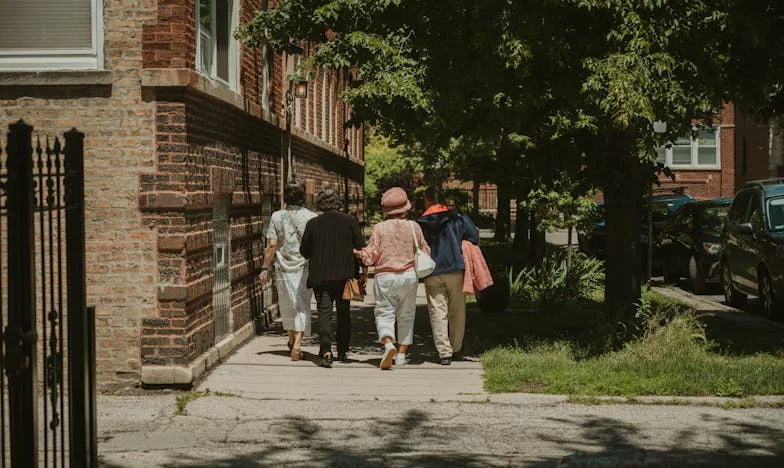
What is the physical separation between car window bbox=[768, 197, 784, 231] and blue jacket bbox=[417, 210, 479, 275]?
5.56 metres

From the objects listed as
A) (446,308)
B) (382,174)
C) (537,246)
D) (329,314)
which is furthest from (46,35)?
(382,174)

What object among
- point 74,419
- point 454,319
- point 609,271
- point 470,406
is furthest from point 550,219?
point 74,419

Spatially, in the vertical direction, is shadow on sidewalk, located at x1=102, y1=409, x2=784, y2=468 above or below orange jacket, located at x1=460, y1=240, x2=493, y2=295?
below

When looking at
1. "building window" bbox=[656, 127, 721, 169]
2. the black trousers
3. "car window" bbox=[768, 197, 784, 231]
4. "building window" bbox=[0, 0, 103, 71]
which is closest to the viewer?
"building window" bbox=[0, 0, 103, 71]

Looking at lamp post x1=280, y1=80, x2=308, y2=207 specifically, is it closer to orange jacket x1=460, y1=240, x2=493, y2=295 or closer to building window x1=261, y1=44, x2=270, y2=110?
building window x1=261, y1=44, x2=270, y2=110

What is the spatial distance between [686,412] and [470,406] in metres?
1.75

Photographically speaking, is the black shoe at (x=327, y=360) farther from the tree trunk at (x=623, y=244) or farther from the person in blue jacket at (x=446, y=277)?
the tree trunk at (x=623, y=244)

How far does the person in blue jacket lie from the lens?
1166cm

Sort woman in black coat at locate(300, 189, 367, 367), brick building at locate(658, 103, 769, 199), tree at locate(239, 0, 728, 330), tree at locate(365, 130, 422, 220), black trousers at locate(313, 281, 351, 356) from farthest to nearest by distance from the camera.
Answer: tree at locate(365, 130, 422, 220), brick building at locate(658, 103, 769, 199), woman in black coat at locate(300, 189, 367, 367), black trousers at locate(313, 281, 351, 356), tree at locate(239, 0, 728, 330)

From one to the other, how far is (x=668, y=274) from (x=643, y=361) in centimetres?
1158

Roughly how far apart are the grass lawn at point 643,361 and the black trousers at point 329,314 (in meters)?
1.53

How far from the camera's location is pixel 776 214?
15836 mm

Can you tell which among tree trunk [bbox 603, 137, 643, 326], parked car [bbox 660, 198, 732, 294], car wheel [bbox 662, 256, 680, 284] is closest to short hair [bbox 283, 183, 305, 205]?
tree trunk [bbox 603, 137, 643, 326]

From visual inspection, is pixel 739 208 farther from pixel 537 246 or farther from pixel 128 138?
pixel 128 138
